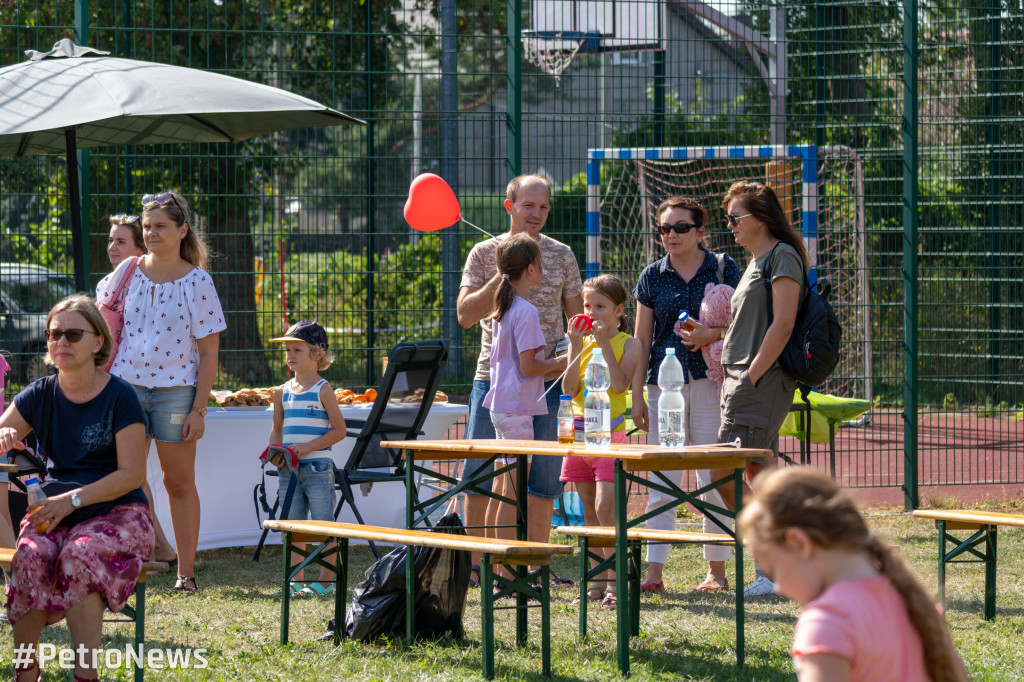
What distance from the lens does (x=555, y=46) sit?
34.2 feet

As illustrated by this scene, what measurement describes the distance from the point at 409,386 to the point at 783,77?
3.95 metres

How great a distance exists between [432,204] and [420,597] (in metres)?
2.75

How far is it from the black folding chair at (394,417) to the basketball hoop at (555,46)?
1.85m

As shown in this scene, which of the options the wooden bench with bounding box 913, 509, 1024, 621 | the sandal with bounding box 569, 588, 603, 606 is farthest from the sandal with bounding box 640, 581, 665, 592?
the wooden bench with bounding box 913, 509, 1024, 621

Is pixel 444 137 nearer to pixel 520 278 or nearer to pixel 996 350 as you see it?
pixel 520 278

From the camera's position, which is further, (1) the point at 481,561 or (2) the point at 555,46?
(2) the point at 555,46

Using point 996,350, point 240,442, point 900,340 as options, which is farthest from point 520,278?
point 996,350

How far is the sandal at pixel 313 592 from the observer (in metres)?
5.75

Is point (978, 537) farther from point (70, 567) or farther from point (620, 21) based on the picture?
point (620, 21)

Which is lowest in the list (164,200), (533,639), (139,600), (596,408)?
(533,639)

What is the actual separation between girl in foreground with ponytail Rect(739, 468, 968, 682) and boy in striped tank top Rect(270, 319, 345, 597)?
426cm

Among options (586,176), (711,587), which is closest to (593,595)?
(711,587)

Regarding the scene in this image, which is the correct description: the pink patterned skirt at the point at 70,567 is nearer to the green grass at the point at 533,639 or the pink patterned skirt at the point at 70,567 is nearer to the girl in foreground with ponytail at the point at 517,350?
the green grass at the point at 533,639

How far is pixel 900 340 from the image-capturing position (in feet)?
27.3
